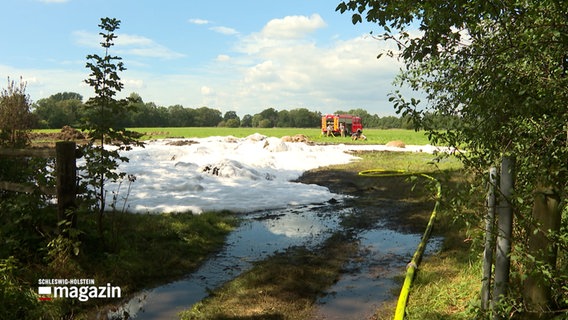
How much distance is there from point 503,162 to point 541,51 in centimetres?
78

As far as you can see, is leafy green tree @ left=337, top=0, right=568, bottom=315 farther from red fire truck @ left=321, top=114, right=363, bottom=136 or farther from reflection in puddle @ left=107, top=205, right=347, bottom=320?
red fire truck @ left=321, top=114, right=363, bottom=136

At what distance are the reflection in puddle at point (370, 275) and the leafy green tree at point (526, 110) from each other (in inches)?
92.6

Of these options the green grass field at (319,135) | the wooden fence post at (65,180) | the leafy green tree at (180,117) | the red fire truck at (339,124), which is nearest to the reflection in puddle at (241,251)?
the wooden fence post at (65,180)

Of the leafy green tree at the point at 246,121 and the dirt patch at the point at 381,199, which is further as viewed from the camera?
the leafy green tree at the point at 246,121

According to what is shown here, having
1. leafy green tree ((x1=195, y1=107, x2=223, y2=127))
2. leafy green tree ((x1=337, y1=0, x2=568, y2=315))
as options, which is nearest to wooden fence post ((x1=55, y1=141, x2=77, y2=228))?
leafy green tree ((x1=337, y1=0, x2=568, y2=315))

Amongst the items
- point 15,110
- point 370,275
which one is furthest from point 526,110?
point 15,110

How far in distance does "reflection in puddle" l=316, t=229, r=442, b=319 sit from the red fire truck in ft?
146

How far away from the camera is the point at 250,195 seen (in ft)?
38.6

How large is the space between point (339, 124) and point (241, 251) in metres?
46.8

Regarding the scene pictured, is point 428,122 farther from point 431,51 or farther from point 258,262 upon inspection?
point 258,262

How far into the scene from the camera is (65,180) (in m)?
5.51

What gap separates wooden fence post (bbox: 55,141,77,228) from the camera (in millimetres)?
5441

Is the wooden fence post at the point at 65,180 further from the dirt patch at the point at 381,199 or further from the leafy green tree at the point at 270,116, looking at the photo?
the leafy green tree at the point at 270,116

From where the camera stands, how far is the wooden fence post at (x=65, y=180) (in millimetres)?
5441
